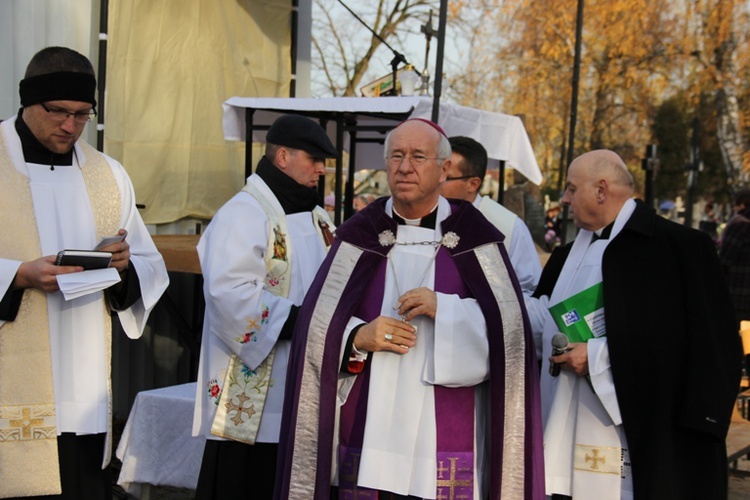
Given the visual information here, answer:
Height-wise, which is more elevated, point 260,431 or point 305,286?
point 305,286

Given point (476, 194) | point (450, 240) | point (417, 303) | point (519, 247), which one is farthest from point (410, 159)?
point (476, 194)

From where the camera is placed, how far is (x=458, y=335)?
340 cm

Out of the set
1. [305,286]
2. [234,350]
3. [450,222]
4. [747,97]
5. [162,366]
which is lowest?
→ [162,366]

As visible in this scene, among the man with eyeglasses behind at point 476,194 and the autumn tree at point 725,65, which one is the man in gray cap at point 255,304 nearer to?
the man with eyeglasses behind at point 476,194

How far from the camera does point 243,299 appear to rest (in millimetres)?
4141

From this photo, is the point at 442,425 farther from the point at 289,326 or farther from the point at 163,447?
the point at 163,447

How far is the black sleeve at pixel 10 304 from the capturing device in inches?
137

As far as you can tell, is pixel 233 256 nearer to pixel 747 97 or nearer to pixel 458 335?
pixel 458 335

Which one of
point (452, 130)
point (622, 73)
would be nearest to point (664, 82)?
point (622, 73)

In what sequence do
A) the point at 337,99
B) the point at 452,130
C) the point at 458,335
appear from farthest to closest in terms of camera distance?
the point at 452,130 → the point at 337,99 → the point at 458,335

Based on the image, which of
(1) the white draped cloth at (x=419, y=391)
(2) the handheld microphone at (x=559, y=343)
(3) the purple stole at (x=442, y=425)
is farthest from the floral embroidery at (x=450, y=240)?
(2) the handheld microphone at (x=559, y=343)

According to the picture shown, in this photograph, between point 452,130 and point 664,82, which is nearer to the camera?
point 452,130

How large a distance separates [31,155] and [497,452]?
2.06 m

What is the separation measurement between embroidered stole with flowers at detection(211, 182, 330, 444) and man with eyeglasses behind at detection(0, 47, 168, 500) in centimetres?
62
